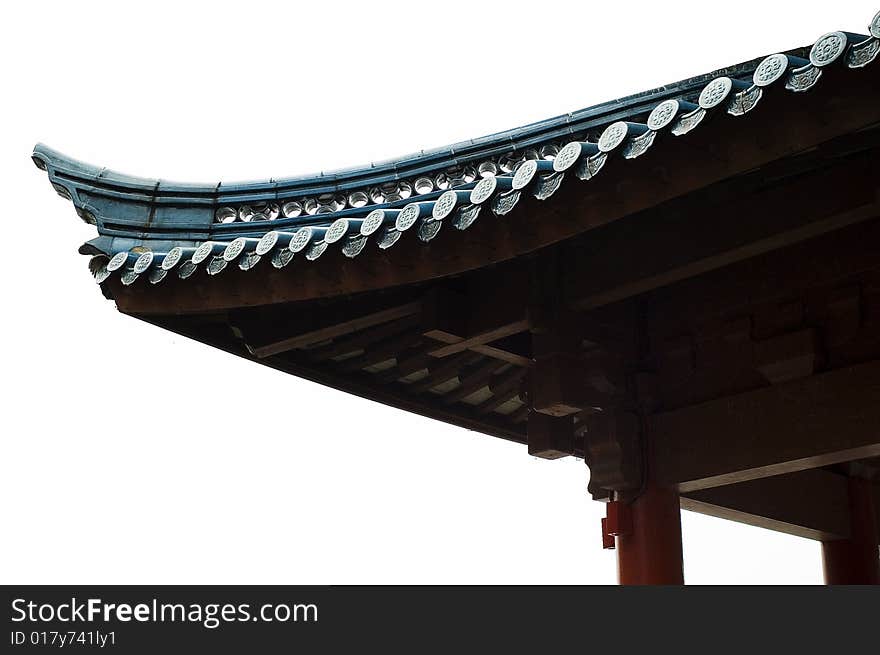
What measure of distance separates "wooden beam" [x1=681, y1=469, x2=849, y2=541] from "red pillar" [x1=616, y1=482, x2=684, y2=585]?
304mm

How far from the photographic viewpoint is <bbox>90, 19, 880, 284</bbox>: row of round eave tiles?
10.6ft

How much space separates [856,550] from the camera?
5.87m

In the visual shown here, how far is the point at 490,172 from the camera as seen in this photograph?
17.7 feet

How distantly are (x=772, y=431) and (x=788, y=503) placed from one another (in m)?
1.15

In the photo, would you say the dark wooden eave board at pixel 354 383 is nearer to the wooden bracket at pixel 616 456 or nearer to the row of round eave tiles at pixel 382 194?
the row of round eave tiles at pixel 382 194

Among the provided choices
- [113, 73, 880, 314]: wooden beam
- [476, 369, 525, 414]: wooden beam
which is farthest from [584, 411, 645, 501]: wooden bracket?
[113, 73, 880, 314]: wooden beam

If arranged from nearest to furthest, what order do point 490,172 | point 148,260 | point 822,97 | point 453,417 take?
point 822,97 < point 148,260 < point 490,172 < point 453,417

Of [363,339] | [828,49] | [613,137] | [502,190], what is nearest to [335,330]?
[363,339]
